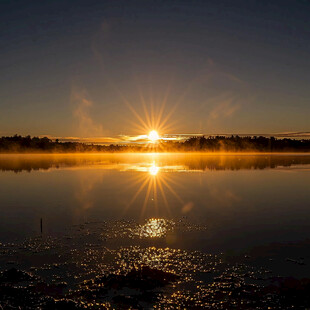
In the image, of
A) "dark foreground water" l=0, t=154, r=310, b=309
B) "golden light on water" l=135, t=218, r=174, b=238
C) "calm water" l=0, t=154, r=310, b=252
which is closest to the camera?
"dark foreground water" l=0, t=154, r=310, b=309

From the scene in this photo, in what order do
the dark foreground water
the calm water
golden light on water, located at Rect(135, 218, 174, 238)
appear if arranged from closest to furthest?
the dark foreground water → golden light on water, located at Rect(135, 218, 174, 238) → the calm water

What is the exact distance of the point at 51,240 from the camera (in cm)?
1997

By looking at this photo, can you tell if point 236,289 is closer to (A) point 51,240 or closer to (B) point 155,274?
(B) point 155,274

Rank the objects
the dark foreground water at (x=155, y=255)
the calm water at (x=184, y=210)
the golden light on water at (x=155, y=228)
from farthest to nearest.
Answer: the calm water at (x=184, y=210)
the golden light on water at (x=155, y=228)
the dark foreground water at (x=155, y=255)

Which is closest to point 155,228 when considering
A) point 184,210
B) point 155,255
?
point 155,255

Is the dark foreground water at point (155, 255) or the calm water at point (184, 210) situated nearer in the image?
the dark foreground water at point (155, 255)

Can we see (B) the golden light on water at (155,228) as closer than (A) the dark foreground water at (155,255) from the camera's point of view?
No

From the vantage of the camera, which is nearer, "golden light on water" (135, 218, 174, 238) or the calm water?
"golden light on water" (135, 218, 174, 238)

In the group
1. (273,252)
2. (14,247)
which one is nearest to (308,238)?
(273,252)

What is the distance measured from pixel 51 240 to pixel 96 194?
21.0 metres

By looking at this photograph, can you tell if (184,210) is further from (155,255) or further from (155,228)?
(155,255)

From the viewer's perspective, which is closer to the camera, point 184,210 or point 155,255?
point 155,255

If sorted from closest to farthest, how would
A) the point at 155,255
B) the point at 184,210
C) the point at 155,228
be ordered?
the point at 155,255
the point at 155,228
the point at 184,210

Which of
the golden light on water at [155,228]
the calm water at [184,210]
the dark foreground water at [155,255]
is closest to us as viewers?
the dark foreground water at [155,255]
